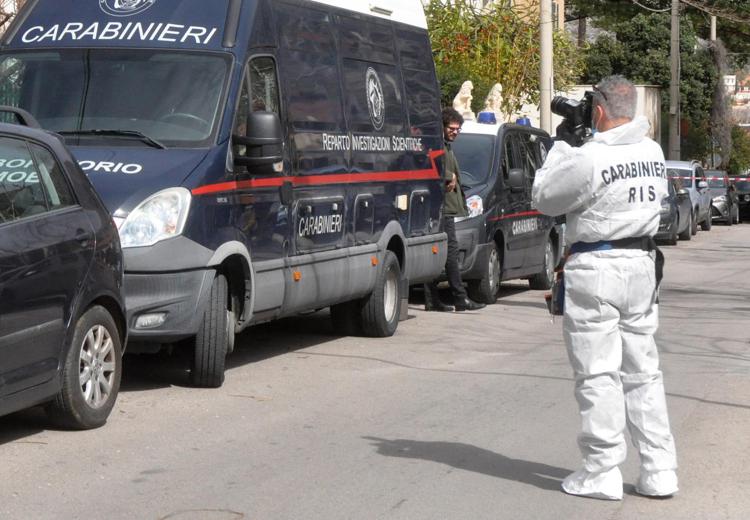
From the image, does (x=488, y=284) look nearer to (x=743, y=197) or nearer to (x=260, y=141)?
(x=260, y=141)

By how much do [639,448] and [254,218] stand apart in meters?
3.96

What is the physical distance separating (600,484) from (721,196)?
1286 inches

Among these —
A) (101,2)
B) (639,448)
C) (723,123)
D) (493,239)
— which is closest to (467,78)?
(493,239)

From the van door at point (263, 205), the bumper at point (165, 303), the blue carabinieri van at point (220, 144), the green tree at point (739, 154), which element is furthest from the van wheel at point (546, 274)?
the green tree at point (739, 154)

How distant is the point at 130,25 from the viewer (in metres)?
9.81

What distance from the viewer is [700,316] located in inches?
570

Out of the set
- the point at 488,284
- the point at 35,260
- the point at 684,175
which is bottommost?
the point at 488,284

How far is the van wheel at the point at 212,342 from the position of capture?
350 inches

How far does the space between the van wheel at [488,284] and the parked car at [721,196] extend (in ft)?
75.7

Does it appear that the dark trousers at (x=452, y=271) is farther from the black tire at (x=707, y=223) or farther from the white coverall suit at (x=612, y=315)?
the black tire at (x=707, y=223)

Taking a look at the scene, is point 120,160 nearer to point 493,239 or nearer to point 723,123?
point 493,239

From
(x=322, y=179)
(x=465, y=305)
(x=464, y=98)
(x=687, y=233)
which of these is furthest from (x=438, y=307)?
(x=687, y=233)

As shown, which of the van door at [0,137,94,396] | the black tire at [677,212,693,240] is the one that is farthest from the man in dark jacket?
the black tire at [677,212,693,240]

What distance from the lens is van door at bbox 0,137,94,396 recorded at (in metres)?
6.89
